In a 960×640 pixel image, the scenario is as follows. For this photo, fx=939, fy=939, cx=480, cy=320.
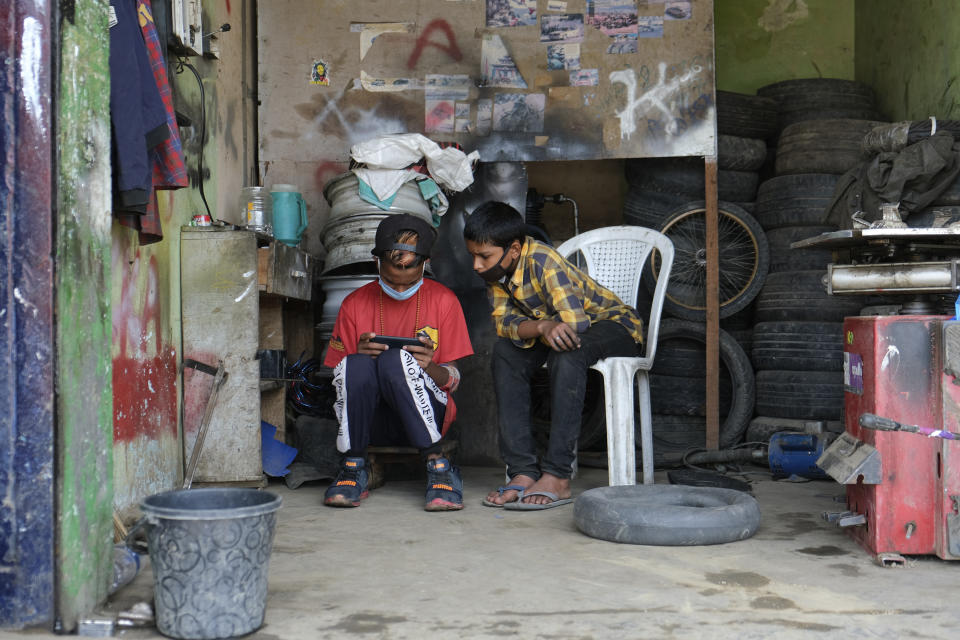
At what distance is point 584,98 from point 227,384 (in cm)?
246

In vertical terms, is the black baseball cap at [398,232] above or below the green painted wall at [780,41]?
below

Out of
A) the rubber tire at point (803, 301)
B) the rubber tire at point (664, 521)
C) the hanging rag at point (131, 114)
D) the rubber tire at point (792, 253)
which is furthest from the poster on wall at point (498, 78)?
the rubber tire at point (664, 521)

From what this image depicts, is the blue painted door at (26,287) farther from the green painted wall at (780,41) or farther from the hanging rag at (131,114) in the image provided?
the green painted wall at (780,41)

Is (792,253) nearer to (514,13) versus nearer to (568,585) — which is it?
(514,13)

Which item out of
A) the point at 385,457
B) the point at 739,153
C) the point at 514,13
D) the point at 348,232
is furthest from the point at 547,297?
the point at 739,153

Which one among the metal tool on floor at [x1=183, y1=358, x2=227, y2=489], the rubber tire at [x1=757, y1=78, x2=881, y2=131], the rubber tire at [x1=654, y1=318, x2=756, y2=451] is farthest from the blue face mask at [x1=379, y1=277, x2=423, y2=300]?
the rubber tire at [x1=757, y1=78, x2=881, y2=131]

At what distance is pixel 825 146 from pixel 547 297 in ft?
7.59

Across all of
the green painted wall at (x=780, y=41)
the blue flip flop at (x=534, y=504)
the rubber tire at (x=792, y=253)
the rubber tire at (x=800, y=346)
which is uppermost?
the green painted wall at (x=780, y=41)

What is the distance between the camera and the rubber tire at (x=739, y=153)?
18.3 ft

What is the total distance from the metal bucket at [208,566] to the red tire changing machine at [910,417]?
5.77ft

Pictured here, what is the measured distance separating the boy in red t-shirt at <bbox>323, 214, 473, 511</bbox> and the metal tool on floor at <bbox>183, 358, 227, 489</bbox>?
0.48 m

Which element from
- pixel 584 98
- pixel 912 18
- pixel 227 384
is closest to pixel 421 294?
pixel 227 384

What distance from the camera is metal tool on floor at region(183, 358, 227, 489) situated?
3.71 metres

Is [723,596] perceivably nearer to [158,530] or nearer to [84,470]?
[158,530]
